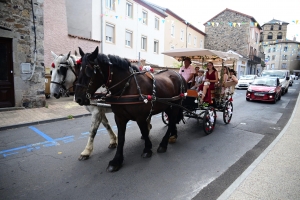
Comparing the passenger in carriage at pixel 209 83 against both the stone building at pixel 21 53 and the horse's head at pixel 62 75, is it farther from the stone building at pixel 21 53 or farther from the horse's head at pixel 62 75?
the stone building at pixel 21 53

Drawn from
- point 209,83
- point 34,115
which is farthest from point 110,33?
point 209,83

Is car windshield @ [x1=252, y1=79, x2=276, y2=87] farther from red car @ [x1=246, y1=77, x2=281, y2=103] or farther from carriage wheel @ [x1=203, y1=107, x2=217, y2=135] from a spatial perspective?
carriage wheel @ [x1=203, y1=107, x2=217, y2=135]

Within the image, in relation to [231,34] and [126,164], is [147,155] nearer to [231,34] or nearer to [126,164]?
[126,164]

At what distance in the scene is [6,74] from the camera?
307 inches

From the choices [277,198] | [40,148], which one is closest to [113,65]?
[40,148]

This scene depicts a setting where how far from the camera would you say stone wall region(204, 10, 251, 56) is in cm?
3350

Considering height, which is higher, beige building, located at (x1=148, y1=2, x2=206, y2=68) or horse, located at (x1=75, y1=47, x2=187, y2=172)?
beige building, located at (x1=148, y1=2, x2=206, y2=68)

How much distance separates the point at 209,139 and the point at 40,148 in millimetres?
4169

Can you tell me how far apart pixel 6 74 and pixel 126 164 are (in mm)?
7032

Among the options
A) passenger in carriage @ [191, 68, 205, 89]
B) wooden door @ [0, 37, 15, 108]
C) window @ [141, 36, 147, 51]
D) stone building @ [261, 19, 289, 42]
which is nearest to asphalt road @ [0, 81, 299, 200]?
passenger in carriage @ [191, 68, 205, 89]

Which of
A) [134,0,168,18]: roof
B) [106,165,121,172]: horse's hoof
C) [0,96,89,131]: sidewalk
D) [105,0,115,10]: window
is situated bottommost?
[106,165,121,172]: horse's hoof

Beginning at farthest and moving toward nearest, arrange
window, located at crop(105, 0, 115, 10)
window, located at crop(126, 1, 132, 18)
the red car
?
window, located at crop(126, 1, 132, 18) < window, located at crop(105, 0, 115, 10) < the red car

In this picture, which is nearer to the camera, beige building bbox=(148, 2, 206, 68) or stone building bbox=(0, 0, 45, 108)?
stone building bbox=(0, 0, 45, 108)

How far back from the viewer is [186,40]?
94.8ft
